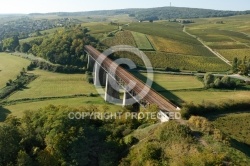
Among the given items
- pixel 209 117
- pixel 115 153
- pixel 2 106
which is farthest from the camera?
pixel 2 106

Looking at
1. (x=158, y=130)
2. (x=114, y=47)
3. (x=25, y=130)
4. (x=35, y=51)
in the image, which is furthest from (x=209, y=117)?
(x=35, y=51)

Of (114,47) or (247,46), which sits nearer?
(114,47)

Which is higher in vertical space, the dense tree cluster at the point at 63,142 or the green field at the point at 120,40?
the green field at the point at 120,40

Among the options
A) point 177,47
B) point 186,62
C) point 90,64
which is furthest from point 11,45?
point 186,62

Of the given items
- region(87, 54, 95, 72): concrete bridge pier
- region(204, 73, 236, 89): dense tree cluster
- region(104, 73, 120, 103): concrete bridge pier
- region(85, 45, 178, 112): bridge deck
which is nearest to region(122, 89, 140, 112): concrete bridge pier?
region(85, 45, 178, 112): bridge deck

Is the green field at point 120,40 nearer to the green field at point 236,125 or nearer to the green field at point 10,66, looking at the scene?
the green field at point 10,66

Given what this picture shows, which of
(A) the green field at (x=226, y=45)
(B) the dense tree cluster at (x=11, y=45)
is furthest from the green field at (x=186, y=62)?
(B) the dense tree cluster at (x=11, y=45)

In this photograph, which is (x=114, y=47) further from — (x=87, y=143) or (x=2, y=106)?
(x=87, y=143)
